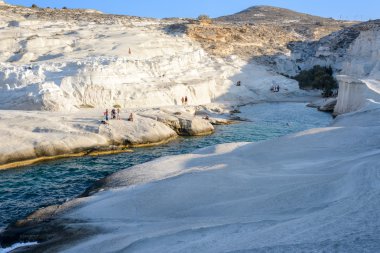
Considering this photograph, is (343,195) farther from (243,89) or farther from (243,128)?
(243,89)

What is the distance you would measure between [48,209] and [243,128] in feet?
66.0

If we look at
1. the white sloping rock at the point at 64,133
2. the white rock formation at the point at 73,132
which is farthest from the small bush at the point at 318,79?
the white sloping rock at the point at 64,133

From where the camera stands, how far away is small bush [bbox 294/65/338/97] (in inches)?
2064

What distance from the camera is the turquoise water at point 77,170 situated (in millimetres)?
15289

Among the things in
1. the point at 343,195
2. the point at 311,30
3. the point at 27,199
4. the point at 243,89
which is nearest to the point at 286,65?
the point at 243,89

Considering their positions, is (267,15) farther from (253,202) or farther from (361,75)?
(253,202)

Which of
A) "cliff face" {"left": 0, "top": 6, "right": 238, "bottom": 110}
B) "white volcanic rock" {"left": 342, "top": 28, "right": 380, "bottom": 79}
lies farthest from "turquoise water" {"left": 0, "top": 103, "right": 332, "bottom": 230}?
"white volcanic rock" {"left": 342, "top": 28, "right": 380, "bottom": 79}

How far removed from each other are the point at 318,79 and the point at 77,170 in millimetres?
40118

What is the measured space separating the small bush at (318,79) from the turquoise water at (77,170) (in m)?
18.3

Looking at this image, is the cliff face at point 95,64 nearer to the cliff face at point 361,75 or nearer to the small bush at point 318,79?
the small bush at point 318,79

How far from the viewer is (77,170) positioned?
779 inches

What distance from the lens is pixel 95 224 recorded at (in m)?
11.0

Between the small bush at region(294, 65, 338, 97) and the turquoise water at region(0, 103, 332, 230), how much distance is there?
1834cm

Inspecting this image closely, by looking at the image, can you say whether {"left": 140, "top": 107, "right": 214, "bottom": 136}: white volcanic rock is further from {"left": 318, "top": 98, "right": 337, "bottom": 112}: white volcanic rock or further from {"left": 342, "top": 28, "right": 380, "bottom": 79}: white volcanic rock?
{"left": 342, "top": 28, "right": 380, "bottom": 79}: white volcanic rock
